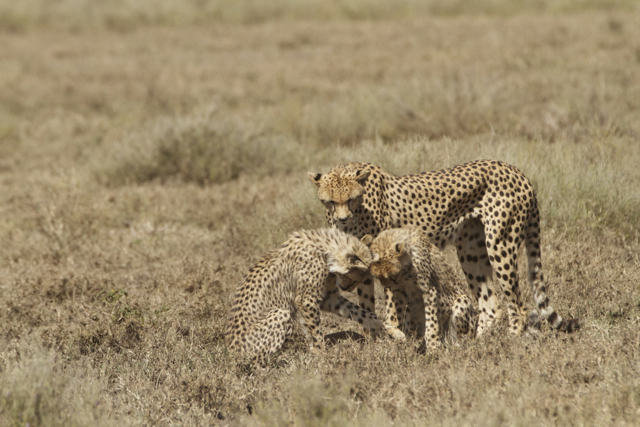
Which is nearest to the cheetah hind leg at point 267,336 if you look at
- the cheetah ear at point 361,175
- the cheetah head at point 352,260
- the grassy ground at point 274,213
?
the grassy ground at point 274,213

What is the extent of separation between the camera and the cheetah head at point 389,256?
4344 mm

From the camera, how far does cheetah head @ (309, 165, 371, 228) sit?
4535 millimetres

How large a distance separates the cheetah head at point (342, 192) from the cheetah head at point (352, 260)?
191 millimetres

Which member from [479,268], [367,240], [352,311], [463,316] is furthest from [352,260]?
[479,268]

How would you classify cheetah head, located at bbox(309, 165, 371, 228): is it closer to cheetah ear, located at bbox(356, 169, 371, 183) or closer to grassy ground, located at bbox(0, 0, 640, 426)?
cheetah ear, located at bbox(356, 169, 371, 183)

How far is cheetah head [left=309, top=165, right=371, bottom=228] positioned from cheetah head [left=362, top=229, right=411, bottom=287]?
0.88 ft

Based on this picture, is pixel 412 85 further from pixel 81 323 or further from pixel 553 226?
pixel 81 323

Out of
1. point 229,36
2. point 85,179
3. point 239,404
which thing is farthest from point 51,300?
point 229,36

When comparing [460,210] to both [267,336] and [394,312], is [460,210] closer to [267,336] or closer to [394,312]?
[394,312]

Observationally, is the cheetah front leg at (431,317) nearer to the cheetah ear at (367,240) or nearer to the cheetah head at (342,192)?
the cheetah ear at (367,240)

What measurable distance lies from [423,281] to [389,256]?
346mm

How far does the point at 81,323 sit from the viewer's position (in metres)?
4.89

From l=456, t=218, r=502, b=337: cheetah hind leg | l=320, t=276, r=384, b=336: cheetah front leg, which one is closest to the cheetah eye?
l=320, t=276, r=384, b=336: cheetah front leg

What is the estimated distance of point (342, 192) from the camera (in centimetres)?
453
